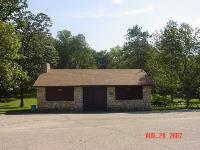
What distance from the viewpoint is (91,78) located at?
40938 millimetres

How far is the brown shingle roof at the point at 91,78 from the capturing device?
39.6 metres

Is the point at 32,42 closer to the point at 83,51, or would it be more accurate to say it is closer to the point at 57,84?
the point at 57,84

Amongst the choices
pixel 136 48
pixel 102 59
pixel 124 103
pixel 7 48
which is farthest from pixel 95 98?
pixel 102 59

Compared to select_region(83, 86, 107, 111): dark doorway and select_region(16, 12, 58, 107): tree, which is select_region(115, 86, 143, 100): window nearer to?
select_region(83, 86, 107, 111): dark doorway

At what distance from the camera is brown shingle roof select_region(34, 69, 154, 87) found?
130ft

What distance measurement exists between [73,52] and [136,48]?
23508 mm

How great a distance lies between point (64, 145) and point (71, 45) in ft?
294

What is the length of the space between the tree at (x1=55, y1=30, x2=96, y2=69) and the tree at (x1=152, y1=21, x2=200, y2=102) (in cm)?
5109

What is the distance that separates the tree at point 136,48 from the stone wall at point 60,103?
39.0 metres

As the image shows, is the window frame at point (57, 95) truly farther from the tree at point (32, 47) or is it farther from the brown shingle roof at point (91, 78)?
the tree at point (32, 47)
